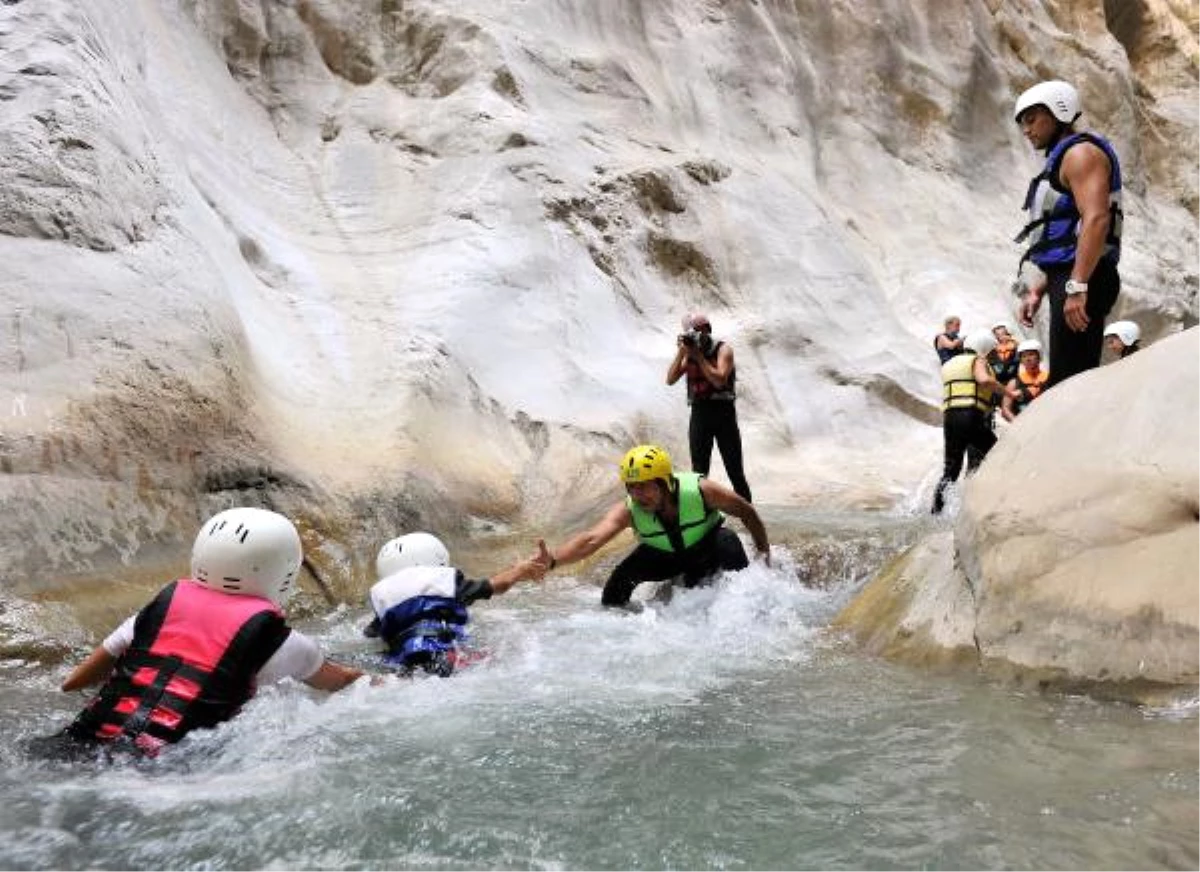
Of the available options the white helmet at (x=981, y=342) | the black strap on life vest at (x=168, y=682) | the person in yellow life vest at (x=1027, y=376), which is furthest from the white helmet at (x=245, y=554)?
the person in yellow life vest at (x=1027, y=376)

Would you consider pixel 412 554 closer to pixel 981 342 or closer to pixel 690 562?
pixel 690 562

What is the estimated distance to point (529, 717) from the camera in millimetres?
3578

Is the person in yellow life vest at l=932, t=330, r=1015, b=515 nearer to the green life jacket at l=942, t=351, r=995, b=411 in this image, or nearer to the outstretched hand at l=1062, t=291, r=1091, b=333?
the green life jacket at l=942, t=351, r=995, b=411

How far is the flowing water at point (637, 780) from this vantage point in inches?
92.2

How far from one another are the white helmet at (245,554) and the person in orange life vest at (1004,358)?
7.97 m

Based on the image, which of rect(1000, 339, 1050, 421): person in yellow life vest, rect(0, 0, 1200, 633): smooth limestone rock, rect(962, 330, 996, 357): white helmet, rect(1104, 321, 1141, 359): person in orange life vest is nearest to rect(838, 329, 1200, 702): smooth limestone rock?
rect(0, 0, 1200, 633): smooth limestone rock

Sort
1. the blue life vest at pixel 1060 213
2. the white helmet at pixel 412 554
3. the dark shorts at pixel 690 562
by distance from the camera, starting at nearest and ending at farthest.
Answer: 1. the blue life vest at pixel 1060 213
2. the white helmet at pixel 412 554
3. the dark shorts at pixel 690 562

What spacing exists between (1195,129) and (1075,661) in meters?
23.5

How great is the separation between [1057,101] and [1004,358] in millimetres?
6902

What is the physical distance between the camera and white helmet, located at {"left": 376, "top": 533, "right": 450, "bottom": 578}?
14.9ft

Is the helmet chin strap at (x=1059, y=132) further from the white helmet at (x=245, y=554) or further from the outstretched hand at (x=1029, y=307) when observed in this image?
the white helmet at (x=245, y=554)

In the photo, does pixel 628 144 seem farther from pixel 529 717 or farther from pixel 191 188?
pixel 529 717

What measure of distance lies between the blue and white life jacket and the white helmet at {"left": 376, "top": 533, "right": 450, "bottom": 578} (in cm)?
Result: 12

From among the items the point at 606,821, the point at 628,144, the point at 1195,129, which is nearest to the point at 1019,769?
the point at 606,821
